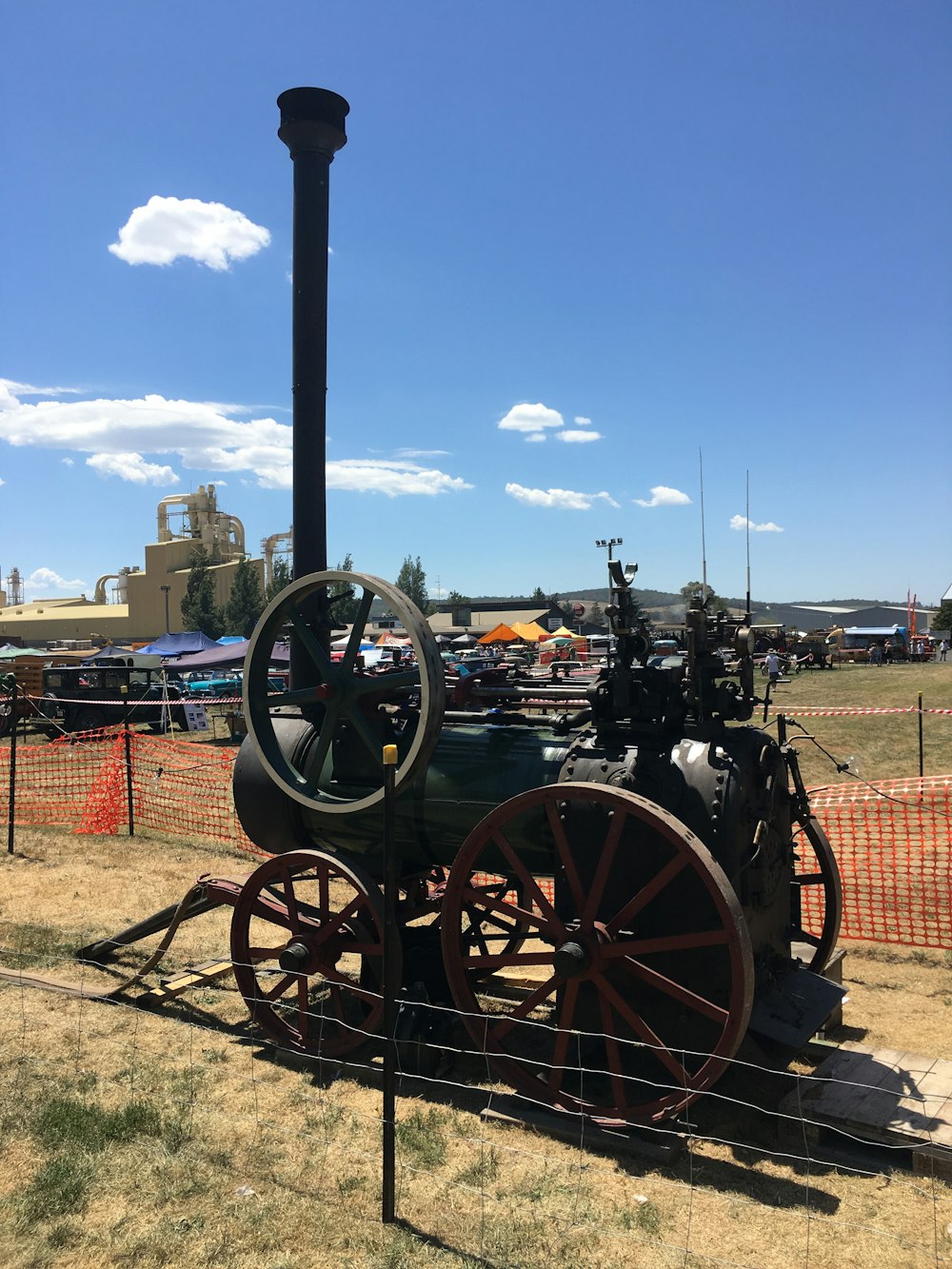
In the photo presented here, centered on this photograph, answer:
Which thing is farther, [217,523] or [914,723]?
[217,523]

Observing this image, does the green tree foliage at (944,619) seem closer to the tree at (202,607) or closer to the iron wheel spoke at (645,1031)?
the tree at (202,607)

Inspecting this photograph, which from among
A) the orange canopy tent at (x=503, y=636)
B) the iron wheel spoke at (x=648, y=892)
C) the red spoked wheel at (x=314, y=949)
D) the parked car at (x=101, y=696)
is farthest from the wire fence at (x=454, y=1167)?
the orange canopy tent at (x=503, y=636)

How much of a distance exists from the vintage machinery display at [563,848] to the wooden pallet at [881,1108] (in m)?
A: 0.35

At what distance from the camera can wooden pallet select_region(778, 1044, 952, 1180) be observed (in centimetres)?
426

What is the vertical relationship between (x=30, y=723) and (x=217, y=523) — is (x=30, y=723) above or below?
below

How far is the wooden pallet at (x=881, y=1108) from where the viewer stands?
4.26 meters

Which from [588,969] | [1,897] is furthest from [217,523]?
[588,969]

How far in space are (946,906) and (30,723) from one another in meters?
20.7

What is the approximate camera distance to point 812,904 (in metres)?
8.20

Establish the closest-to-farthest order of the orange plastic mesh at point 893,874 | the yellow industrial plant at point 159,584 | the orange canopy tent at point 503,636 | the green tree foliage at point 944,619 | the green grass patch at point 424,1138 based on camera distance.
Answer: the green grass patch at point 424,1138 → the orange plastic mesh at point 893,874 → the orange canopy tent at point 503,636 → the green tree foliage at point 944,619 → the yellow industrial plant at point 159,584

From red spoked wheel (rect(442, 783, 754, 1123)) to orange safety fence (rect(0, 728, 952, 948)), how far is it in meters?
2.74

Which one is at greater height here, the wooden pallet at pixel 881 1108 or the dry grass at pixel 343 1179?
the wooden pallet at pixel 881 1108

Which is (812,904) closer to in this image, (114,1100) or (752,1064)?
(752,1064)

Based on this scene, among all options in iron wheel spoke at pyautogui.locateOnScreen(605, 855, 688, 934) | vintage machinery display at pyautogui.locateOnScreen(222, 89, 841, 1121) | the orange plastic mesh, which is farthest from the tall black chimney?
the orange plastic mesh
